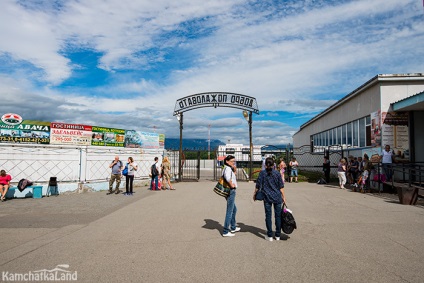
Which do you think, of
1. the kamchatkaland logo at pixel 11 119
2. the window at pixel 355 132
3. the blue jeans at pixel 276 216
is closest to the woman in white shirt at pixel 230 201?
the blue jeans at pixel 276 216

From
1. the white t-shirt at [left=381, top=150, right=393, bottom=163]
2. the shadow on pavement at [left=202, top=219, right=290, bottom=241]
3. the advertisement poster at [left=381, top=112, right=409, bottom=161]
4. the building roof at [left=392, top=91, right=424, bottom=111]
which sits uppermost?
the building roof at [left=392, top=91, right=424, bottom=111]

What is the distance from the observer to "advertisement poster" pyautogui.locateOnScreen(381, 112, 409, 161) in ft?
50.8

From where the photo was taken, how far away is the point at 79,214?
10055 mm

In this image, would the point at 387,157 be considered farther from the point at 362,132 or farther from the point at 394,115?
the point at 362,132

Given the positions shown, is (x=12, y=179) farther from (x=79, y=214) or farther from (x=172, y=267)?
(x=172, y=267)

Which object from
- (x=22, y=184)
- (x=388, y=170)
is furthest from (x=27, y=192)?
(x=388, y=170)

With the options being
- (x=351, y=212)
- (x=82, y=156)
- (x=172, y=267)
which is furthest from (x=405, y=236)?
(x=82, y=156)

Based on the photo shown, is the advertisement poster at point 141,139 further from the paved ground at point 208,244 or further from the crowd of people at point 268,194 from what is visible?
the crowd of people at point 268,194

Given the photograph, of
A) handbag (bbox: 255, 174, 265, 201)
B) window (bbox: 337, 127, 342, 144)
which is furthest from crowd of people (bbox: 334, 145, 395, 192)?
handbag (bbox: 255, 174, 265, 201)

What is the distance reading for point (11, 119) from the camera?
17.4 meters

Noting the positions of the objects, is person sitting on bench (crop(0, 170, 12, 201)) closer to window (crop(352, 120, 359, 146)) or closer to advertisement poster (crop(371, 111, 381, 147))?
→ advertisement poster (crop(371, 111, 381, 147))

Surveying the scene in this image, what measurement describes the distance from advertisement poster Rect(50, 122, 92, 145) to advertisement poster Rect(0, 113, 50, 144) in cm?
34

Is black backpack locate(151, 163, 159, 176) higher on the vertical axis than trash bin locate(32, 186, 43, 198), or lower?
higher

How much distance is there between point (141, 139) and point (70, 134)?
5310 millimetres
